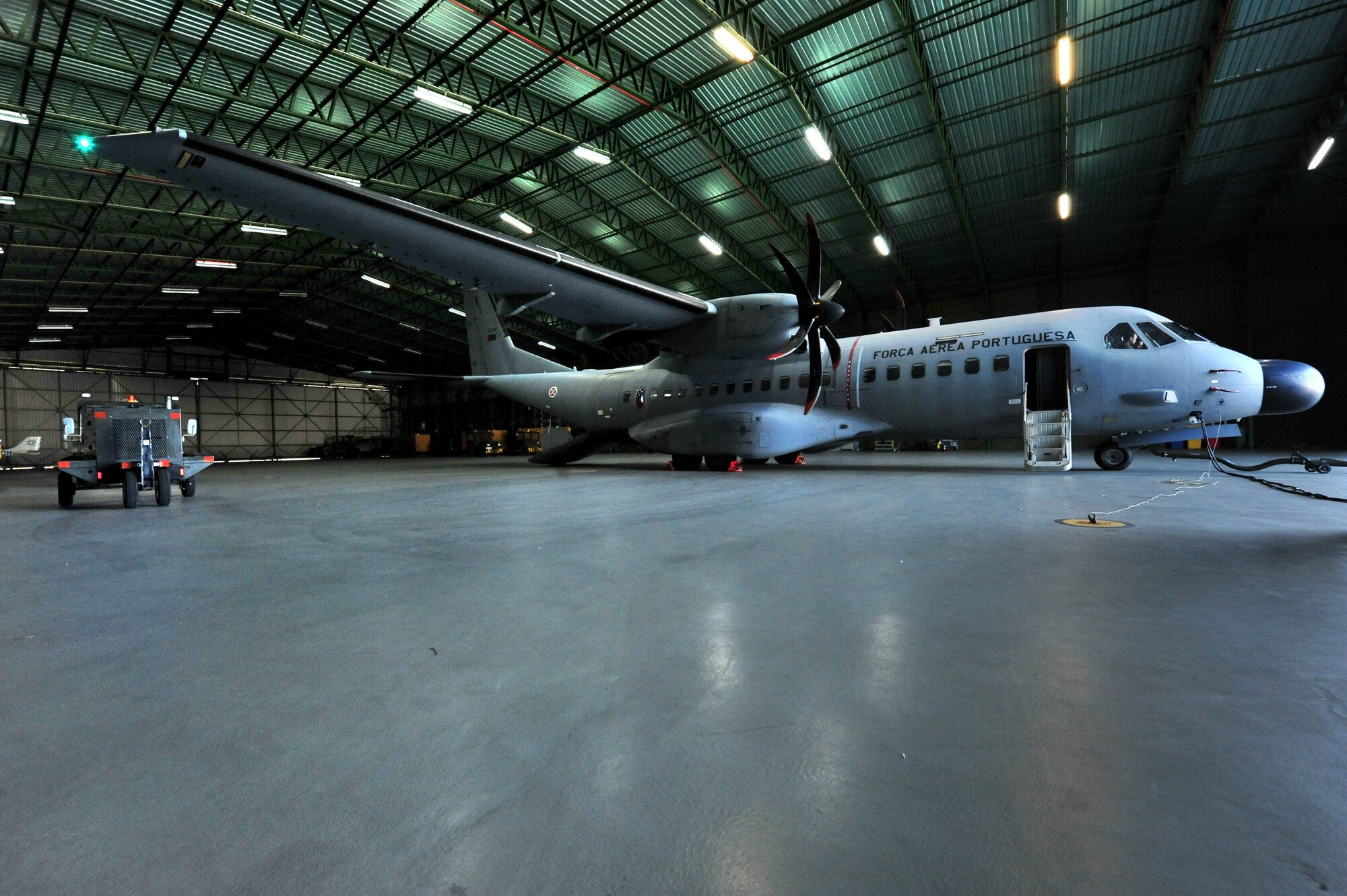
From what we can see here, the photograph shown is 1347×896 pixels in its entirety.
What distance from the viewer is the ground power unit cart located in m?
8.31

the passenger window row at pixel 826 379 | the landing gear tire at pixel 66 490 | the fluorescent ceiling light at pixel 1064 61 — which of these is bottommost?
the landing gear tire at pixel 66 490

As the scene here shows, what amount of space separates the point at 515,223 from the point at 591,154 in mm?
6492

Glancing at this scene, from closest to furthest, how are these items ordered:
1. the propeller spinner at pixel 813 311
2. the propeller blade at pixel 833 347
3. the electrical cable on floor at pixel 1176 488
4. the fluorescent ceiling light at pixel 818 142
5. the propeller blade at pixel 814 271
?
1. the electrical cable on floor at pixel 1176 488
2. the propeller blade at pixel 814 271
3. the propeller spinner at pixel 813 311
4. the propeller blade at pixel 833 347
5. the fluorescent ceiling light at pixel 818 142

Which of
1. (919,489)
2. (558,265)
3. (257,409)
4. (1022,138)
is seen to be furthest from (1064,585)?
(257,409)

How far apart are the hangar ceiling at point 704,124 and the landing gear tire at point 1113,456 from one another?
9615mm

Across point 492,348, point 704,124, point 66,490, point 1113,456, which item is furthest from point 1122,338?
point 66,490

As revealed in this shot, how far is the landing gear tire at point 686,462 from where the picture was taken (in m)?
15.8

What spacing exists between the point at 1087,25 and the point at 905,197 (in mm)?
7134

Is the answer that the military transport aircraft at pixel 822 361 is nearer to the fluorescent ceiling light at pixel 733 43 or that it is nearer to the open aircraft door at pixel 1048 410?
the open aircraft door at pixel 1048 410

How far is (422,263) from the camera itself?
10.0 m

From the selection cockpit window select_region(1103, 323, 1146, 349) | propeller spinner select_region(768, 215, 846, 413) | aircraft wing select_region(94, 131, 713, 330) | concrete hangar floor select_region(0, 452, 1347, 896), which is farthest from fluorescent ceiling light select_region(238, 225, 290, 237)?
cockpit window select_region(1103, 323, 1146, 349)

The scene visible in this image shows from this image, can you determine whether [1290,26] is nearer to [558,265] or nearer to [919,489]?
[919,489]

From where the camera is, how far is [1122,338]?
11.1 metres

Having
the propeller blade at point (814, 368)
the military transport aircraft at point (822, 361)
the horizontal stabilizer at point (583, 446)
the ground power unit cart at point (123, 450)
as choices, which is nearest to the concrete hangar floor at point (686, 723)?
the ground power unit cart at point (123, 450)
